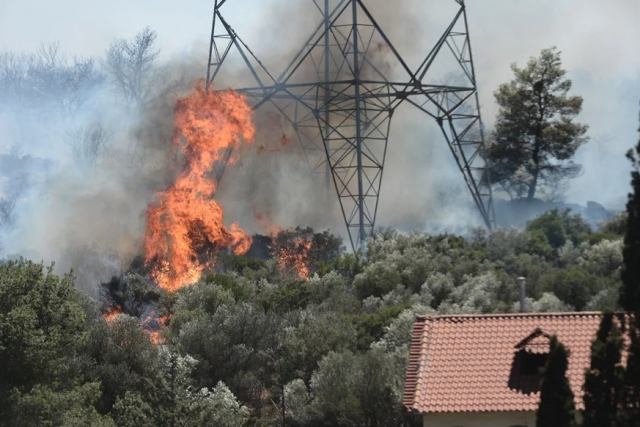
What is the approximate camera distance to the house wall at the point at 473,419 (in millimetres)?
33312

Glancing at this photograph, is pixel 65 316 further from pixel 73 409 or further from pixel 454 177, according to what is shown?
pixel 454 177

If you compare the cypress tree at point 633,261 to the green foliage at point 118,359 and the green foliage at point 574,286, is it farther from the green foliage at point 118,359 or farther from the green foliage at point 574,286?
the green foliage at point 574,286

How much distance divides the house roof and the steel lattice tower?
21.4m

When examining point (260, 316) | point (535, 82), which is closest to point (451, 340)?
point (260, 316)

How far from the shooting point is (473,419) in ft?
110

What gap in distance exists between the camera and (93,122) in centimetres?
9000

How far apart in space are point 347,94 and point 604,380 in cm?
3774

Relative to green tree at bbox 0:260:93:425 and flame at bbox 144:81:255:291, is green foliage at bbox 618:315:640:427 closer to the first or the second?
green tree at bbox 0:260:93:425

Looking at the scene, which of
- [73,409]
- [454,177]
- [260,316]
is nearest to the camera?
[73,409]

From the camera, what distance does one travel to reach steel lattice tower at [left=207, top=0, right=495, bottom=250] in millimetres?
60156

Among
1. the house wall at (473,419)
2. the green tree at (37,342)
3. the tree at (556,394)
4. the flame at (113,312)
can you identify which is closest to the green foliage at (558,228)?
the flame at (113,312)

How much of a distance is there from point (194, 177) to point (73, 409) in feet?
68.8

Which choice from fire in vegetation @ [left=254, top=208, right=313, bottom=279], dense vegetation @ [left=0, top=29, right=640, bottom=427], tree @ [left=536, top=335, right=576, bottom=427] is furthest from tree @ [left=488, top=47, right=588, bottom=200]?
tree @ [left=536, top=335, right=576, bottom=427]

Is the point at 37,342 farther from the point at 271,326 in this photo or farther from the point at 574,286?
the point at 574,286
